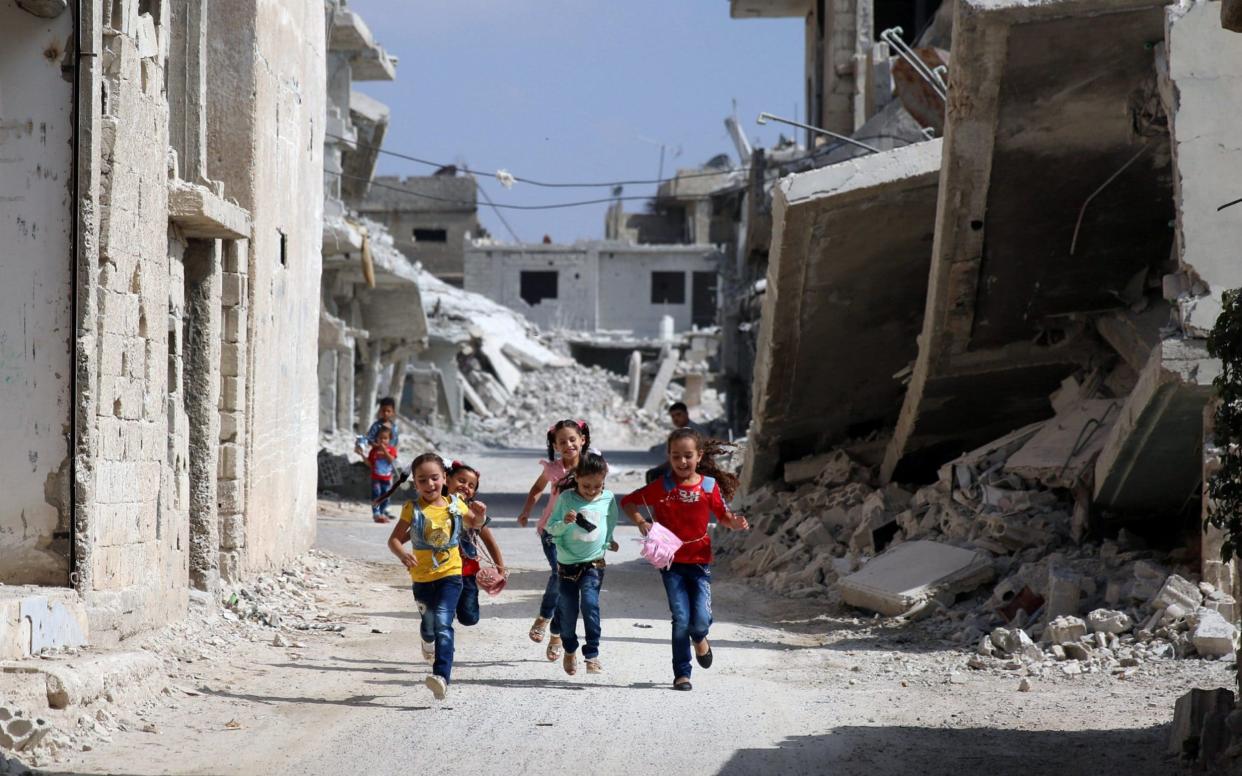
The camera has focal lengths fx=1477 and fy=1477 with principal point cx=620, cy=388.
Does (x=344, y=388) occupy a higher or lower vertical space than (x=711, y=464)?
higher

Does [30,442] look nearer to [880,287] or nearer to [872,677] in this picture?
[872,677]

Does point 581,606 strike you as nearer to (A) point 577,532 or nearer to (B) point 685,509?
(A) point 577,532

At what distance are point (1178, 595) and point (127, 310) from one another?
20.1ft

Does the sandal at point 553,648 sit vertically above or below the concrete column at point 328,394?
below

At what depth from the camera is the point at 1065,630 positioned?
871 centimetres

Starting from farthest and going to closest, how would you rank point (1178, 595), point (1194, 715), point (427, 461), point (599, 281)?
point (599, 281), point (1178, 595), point (427, 461), point (1194, 715)

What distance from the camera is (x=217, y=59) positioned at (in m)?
10.3

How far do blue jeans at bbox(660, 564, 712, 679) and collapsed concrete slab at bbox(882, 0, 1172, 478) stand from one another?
4741mm

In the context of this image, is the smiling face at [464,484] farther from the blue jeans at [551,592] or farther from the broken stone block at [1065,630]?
the broken stone block at [1065,630]

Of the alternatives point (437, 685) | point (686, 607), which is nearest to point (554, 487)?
point (686, 607)

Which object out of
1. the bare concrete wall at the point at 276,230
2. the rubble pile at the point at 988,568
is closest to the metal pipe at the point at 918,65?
the rubble pile at the point at 988,568

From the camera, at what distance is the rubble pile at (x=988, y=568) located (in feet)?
28.1

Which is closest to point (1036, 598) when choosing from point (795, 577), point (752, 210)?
point (795, 577)

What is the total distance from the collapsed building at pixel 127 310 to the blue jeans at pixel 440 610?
1.56 m
